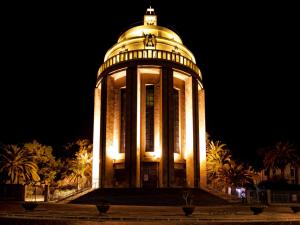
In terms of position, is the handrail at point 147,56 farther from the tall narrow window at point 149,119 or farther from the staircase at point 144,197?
the staircase at point 144,197

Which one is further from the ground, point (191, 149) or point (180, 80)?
point (180, 80)

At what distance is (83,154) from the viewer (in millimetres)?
55281

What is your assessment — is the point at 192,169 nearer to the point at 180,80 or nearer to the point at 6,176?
the point at 180,80

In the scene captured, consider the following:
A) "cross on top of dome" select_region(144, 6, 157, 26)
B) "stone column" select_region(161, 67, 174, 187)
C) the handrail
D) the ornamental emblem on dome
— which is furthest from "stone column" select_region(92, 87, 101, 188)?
"cross on top of dome" select_region(144, 6, 157, 26)

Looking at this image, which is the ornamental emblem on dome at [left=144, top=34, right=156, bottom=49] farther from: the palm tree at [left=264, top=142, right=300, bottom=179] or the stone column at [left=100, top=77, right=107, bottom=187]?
the palm tree at [left=264, top=142, right=300, bottom=179]

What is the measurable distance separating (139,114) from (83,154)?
45.0ft

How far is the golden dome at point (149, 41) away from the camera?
49469 mm

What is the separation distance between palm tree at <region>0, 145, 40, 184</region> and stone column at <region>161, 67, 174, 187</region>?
1493 centimetres

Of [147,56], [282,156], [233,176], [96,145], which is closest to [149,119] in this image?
[147,56]

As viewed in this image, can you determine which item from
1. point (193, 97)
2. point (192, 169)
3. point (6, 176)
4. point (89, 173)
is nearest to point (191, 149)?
point (192, 169)

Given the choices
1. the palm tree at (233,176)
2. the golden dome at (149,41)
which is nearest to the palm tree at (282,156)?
A: the palm tree at (233,176)

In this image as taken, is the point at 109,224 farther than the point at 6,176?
No

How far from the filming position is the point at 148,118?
155ft

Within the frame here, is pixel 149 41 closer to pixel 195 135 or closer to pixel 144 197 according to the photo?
pixel 195 135
